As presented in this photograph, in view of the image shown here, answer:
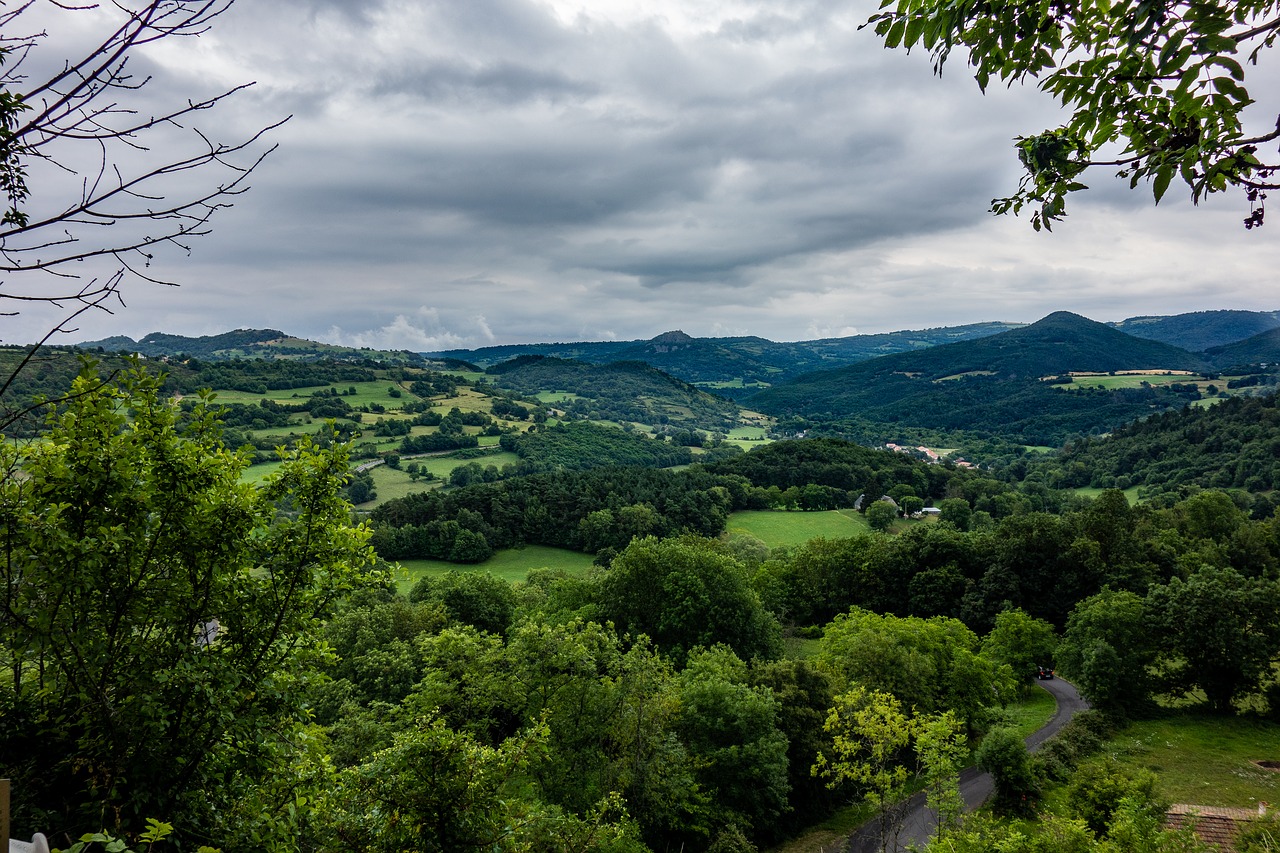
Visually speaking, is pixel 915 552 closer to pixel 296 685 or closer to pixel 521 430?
pixel 296 685

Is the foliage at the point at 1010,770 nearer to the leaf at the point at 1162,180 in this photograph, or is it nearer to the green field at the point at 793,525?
the leaf at the point at 1162,180

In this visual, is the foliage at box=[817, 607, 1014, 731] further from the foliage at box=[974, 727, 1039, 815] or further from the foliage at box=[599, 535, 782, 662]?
the foliage at box=[599, 535, 782, 662]

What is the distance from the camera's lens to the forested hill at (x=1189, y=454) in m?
84.3

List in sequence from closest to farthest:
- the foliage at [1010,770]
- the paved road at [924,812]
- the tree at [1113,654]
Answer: the paved road at [924,812] → the foliage at [1010,770] → the tree at [1113,654]

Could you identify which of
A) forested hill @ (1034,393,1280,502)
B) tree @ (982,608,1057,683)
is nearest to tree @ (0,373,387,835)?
tree @ (982,608,1057,683)

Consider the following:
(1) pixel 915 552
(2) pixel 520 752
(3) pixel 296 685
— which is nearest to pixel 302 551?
(3) pixel 296 685

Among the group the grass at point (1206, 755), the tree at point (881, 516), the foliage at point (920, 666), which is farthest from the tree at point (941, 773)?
the tree at point (881, 516)

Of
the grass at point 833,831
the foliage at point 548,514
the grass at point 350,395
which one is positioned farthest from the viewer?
the grass at point 350,395

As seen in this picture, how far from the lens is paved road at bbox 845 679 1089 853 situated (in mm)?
22844

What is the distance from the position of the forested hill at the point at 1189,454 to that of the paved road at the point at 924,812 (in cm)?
7501

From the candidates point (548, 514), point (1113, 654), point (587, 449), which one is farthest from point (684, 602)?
point (587, 449)

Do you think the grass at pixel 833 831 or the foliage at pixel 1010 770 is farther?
the foliage at pixel 1010 770

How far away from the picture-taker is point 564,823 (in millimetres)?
11812

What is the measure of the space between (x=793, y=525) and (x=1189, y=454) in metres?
72.0
